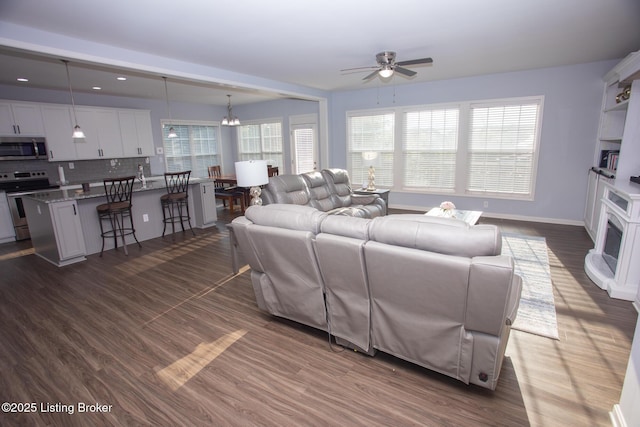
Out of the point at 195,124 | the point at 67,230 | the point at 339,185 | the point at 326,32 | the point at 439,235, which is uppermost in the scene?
the point at 326,32

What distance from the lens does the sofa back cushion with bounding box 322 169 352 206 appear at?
544cm

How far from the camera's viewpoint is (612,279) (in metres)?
3.12

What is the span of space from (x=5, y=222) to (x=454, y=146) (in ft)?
27.1

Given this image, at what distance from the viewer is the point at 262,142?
905 centimetres

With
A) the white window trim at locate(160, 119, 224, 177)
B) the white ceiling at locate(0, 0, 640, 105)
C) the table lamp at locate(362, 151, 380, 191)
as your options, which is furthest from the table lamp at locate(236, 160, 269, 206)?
the white window trim at locate(160, 119, 224, 177)

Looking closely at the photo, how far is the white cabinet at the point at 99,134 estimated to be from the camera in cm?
632

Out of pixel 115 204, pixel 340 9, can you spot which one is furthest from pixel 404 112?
pixel 115 204

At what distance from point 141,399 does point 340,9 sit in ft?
11.2

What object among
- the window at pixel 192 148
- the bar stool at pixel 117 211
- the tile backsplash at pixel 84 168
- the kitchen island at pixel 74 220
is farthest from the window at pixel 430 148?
the tile backsplash at pixel 84 168

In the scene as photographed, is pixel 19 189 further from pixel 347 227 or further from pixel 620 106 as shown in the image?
pixel 620 106

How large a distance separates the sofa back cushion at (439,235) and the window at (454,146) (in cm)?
470

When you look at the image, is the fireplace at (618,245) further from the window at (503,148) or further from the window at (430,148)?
the window at (430,148)

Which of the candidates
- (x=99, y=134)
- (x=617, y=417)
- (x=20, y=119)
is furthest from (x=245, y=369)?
(x=99, y=134)

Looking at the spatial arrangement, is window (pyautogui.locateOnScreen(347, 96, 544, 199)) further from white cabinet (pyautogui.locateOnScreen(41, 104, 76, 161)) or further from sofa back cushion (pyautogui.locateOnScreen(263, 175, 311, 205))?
white cabinet (pyautogui.locateOnScreen(41, 104, 76, 161))
